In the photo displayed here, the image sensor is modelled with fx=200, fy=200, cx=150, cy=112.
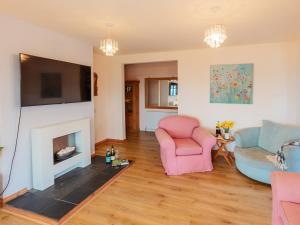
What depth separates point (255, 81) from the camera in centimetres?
Answer: 387

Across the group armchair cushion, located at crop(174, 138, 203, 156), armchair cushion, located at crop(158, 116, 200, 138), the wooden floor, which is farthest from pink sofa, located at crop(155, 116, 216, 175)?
armchair cushion, located at crop(158, 116, 200, 138)


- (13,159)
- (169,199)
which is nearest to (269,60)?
(169,199)

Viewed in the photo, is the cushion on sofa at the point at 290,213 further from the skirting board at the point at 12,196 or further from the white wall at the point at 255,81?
the skirting board at the point at 12,196

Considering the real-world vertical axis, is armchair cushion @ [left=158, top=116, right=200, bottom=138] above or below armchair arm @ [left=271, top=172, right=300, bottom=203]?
above

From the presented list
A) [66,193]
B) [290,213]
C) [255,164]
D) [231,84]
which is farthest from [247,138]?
[66,193]

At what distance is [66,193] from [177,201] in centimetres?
145

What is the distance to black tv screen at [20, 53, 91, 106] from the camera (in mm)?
2523

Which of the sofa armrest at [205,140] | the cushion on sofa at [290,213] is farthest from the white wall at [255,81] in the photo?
the cushion on sofa at [290,213]

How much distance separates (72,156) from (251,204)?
2669mm

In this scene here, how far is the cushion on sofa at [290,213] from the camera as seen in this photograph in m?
1.39

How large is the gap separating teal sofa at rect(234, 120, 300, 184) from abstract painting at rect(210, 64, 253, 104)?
0.77m

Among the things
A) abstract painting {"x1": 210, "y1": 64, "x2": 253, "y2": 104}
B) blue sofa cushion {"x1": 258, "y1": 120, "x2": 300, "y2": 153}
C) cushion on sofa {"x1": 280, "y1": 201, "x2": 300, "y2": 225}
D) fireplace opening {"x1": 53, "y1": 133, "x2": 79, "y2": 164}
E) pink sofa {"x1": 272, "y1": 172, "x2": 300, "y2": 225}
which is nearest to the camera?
cushion on sofa {"x1": 280, "y1": 201, "x2": 300, "y2": 225}

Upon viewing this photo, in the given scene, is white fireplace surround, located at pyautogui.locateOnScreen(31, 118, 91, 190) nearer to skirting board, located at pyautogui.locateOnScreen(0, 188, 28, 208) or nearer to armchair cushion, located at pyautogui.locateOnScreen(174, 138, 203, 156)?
skirting board, located at pyautogui.locateOnScreen(0, 188, 28, 208)

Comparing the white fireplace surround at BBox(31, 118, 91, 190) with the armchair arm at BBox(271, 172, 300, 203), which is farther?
the white fireplace surround at BBox(31, 118, 91, 190)
